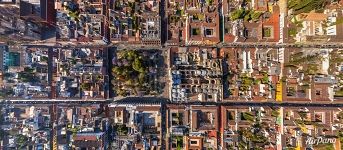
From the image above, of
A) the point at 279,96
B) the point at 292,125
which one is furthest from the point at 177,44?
the point at 292,125

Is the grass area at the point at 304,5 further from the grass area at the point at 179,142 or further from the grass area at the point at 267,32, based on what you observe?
the grass area at the point at 179,142

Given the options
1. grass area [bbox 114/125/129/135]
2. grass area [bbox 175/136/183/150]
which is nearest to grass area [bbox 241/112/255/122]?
grass area [bbox 175/136/183/150]

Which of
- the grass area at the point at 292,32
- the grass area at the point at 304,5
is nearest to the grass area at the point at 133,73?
the grass area at the point at 292,32

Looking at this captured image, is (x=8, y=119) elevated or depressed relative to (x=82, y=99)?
depressed

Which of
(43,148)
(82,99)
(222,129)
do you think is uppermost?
(82,99)

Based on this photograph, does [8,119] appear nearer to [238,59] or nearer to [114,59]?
[114,59]

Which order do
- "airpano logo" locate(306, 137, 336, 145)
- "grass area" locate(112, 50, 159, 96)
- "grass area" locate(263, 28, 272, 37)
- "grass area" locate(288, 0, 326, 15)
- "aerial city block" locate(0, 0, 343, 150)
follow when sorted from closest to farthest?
"grass area" locate(288, 0, 326, 15)
"airpano logo" locate(306, 137, 336, 145)
"aerial city block" locate(0, 0, 343, 150)
"grass area" locate(263, 28, 272, 37)
"grass area" locate(112, 50, 159, 96)

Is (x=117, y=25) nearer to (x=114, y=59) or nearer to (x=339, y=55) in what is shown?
(x=114, y=59)

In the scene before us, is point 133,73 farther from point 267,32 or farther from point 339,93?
point 339,93

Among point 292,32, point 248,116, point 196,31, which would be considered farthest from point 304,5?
point 248,116

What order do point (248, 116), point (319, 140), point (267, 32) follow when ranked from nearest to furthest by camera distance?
point (319, 140)
point (267, 32)
point (248, 116)

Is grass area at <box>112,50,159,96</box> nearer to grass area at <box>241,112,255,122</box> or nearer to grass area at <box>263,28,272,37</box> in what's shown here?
grass area at <box>241,112,255,122</box>
